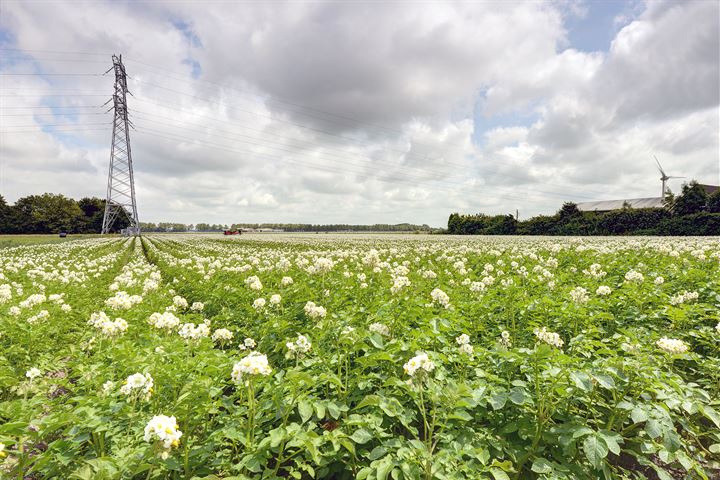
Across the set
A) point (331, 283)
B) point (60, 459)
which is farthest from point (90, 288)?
point (60, 459)

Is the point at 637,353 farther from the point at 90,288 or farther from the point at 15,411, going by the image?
the point at 90,288

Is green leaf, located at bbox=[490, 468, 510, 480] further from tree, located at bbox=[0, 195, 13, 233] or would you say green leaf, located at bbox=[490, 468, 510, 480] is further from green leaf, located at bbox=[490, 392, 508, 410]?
tree, located at bbox=[0, 195, 13, 233]

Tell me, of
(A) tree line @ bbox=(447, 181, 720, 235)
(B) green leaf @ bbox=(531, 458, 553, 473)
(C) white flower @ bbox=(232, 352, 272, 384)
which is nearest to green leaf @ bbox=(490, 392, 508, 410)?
(B) green leaf @ bbox=(531, 458, 553, 473)

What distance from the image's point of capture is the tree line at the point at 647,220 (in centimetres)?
4478

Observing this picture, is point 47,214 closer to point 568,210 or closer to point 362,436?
point 362,436

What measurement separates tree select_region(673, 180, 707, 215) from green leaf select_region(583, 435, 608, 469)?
66.4 metres

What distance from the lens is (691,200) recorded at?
4906cm

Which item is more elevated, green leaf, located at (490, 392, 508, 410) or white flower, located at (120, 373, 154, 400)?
white flower, located at (120, 373, 154, 400)

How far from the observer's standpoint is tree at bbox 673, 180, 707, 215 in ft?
160

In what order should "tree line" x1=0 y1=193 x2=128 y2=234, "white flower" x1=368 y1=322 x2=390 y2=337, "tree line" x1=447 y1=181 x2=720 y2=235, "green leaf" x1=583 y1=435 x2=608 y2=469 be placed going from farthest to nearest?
"tree line" x1=0 y1=193 x2=128 y2=234
"tree line" x1=447 y1=181 x2=720 y2=235
"white flower" x1=368 y1=322 x2=390 y2=337
"green leaf" x1=583 y1=435 x2=608 y2=469

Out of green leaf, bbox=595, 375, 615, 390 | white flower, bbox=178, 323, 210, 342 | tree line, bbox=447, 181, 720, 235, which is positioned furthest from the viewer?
tree line, bbox=447, 181, 720, 235

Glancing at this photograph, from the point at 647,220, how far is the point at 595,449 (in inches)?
2573

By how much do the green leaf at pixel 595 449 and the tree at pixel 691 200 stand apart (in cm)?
6635

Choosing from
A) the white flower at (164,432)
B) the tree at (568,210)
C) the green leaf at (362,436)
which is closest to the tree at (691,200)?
the tree at (568,210)
